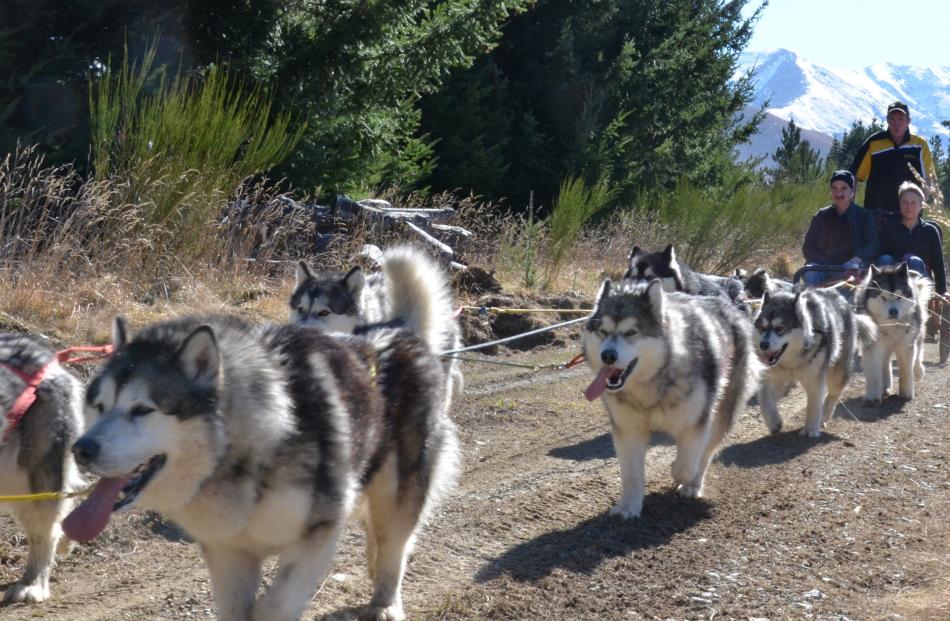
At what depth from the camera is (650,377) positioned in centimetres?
583

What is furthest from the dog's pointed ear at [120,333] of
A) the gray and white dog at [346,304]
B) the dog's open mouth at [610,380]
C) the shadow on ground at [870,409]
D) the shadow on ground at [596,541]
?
the shadow on ground at [870,409]

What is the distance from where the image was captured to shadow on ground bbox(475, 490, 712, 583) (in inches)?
195

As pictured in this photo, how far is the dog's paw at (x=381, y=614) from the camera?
4.20 m

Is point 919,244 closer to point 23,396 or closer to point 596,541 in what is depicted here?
point 596,541

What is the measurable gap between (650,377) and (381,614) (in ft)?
7.55

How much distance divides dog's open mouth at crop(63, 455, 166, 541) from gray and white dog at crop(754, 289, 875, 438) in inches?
229

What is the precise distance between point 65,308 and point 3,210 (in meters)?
0.96

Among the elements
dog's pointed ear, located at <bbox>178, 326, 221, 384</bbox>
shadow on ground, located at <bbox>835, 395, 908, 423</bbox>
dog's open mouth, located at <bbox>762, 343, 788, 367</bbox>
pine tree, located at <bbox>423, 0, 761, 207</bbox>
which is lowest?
shadow on ground, located at <bbox>835, 395, 908, 423</bbox>

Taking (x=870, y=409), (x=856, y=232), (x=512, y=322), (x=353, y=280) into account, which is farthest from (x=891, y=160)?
(x=353, y=280)

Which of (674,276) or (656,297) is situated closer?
(656,297)

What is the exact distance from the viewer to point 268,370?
3504 mm

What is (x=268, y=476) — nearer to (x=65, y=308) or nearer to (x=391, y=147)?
(x=65, y=308)

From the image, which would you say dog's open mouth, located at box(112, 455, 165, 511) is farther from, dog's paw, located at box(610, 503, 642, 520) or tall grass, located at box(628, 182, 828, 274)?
tall grass, located at box(628, 182, 828, 274)

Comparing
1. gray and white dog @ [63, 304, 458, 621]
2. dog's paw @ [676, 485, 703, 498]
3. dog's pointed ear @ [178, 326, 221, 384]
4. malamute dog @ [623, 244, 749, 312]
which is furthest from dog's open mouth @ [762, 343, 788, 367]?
dog's pointed ear @ [178, 326, 221, 384]
